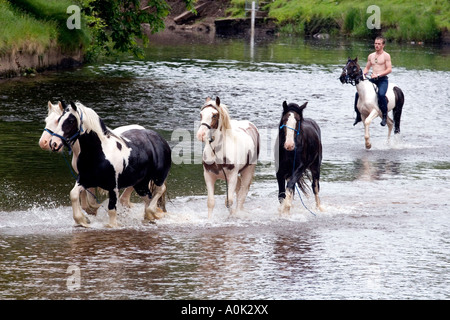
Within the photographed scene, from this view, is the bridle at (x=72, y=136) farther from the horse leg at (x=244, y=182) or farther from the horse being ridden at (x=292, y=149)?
the horse being ridden at (x=292, y=149)

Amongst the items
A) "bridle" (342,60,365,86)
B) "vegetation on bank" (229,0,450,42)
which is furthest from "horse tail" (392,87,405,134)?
"vegetation on bank" (229,0,450,42)

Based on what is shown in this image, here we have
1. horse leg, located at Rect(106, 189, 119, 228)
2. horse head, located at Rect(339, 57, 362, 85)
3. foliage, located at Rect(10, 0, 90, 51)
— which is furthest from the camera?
foliage, located at Rect(10, 0, 90, 51)

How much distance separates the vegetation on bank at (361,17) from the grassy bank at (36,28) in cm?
3052

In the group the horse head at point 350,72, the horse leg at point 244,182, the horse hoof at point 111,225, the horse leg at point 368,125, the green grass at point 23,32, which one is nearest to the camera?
the horse hoof at point 111,225

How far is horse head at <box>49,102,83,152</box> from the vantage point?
10.1m

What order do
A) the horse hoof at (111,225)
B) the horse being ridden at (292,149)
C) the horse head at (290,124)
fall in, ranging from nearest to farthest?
the horse hoof at (111,225) < the horse head at (290,124) < the horse being ridden at (292,149)

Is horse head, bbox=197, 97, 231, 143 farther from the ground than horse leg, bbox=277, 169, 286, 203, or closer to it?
farther from the ground

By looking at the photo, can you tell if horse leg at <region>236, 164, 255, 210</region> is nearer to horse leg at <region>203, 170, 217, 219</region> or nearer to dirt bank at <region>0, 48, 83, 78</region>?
horse leg at <region>203, 170, 217, 219</region>

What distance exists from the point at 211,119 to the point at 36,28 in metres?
20.6

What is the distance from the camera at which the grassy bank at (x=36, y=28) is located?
28511mm

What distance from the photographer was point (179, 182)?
14203 mm

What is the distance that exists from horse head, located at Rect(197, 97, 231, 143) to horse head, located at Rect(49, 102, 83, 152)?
1579 mm

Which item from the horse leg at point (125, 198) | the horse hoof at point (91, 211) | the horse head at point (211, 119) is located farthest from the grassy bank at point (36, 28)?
the horse head at point (211, 119)
